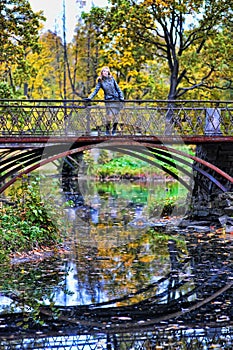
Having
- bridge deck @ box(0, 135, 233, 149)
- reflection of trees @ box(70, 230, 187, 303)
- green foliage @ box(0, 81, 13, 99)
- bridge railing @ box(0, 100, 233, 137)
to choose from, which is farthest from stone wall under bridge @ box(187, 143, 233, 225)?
green foliage @ box(0, 81, 13, 99)

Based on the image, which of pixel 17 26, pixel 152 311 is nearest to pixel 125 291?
pixel 152 311

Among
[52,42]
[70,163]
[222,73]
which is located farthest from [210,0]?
[52,42]

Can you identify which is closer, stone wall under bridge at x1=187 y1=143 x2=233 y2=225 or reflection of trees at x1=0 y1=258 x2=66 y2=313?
reflection of trees at x1=0 y1=258 x2=66 y2=313

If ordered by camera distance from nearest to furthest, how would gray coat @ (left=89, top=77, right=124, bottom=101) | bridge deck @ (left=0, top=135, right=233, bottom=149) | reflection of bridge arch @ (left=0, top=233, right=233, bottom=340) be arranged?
1. reflection of bridge arch @ (left=0, top=233, right=233, bottom=340)
2. bridge deck @ (left=0, top=135, right=233, bottom=149)
3. gray coat @ (left=89, top=77, right=124, bottom=101)

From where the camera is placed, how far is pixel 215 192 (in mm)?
20219

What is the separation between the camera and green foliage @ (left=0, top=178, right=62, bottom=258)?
13844mm

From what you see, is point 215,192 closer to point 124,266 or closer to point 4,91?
point 124,266

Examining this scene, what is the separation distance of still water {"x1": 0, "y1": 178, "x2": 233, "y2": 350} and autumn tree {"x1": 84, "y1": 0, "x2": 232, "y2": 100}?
1129 cm

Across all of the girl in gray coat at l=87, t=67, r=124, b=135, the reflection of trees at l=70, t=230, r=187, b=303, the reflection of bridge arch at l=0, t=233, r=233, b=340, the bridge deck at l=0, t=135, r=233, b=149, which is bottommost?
the reflection of bridge arch at l=0, t=233, r=233, b=340

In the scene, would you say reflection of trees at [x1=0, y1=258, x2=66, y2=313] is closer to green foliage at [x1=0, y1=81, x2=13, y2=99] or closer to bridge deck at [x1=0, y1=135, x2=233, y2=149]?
bridge deck at [x1=0, y1=135, x2=233, y2=149]

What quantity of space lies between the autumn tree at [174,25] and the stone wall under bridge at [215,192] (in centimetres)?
792

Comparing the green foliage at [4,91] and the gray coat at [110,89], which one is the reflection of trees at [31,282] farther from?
the green foliage at [4,91]

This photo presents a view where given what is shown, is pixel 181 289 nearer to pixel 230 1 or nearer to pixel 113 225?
pixel 113 225

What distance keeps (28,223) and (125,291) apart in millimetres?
4054
